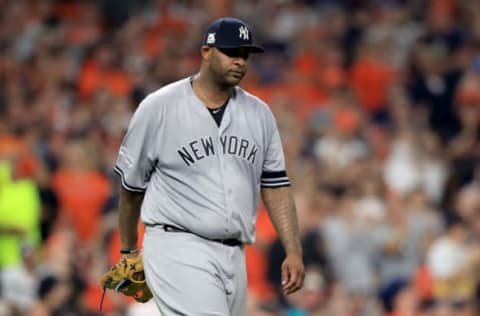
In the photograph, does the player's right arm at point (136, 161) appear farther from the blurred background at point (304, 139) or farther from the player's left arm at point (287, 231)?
the blurred background at point (304, 139)

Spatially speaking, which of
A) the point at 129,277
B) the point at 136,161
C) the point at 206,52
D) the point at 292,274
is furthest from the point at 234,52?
the point at 129,277

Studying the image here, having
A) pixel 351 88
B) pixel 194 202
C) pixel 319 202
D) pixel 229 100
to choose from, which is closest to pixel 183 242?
pixel 194 202

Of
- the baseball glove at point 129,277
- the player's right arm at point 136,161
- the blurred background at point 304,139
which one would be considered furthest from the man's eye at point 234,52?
the blurred background at point 304,139

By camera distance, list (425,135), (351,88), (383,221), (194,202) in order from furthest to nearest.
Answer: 1. (351,88)
2. (425,135)
3. (383,221)
4. (194,202)

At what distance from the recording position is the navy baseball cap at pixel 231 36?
22.3ft

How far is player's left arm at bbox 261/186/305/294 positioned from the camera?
6871mm

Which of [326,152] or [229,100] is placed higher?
[229,100]

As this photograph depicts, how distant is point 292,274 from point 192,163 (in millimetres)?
708

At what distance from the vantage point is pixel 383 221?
1267 centimetres

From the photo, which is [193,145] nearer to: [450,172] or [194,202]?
[194,202]

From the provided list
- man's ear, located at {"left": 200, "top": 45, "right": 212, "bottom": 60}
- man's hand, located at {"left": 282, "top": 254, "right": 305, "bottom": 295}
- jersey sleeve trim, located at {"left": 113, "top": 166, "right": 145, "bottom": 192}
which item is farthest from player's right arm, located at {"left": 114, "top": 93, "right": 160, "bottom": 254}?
man's hand, located at {"left": 282, "top": 254, "right": 305, "bottom": 295}

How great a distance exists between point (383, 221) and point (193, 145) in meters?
6.01

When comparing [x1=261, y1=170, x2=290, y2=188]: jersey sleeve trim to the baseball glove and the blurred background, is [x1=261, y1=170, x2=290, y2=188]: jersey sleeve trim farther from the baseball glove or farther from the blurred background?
the blurred background

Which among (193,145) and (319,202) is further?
(319,202)
